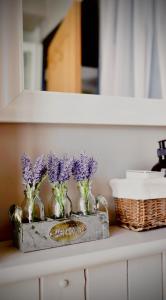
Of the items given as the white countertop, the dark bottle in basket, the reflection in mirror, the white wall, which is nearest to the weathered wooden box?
the white countertop

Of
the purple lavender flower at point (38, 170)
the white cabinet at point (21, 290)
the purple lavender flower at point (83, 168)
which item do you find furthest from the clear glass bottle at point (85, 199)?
the white cabinet at point (21, 290)

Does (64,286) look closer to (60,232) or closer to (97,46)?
(60,232)

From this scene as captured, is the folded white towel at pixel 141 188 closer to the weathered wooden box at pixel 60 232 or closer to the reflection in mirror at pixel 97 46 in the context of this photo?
the weathered wooden box at pixel 60 232

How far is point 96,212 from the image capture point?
839mm

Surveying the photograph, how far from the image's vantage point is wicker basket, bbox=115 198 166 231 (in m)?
0.87

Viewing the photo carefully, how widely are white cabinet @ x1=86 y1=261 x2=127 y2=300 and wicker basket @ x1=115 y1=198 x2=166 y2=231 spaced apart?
15 cm

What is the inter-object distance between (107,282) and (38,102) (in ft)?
1.65

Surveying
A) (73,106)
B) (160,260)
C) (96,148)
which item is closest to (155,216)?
(160,260)

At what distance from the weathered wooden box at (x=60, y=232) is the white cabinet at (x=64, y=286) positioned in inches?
3.1

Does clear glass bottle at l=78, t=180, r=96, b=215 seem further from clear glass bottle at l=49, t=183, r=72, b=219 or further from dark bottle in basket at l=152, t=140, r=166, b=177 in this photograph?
dark bottle in basket at l=152, t=140, r=166, b=177

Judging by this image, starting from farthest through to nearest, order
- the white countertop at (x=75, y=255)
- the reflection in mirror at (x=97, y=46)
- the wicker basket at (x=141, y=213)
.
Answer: the reflection in mirror at (x=97, y=46) < the wicker basket at (x=141, y=213) < the white countertop at (x=75, y=255)

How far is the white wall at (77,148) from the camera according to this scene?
861mm

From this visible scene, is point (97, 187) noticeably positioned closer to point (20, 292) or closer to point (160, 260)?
point (160, 260)

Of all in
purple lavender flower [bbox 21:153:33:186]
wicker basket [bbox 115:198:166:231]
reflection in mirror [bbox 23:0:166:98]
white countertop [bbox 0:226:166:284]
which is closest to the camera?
white countertop [bbox 0:226:166:284]
